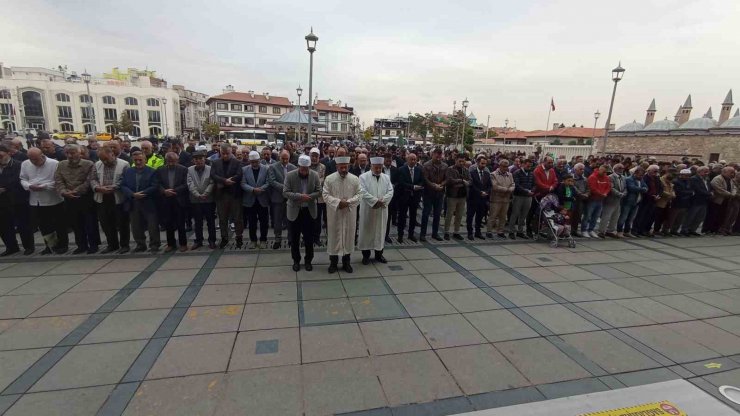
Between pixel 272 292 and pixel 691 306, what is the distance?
19.1ft

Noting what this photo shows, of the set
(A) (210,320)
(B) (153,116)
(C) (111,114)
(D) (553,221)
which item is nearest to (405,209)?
(D) (553,221)

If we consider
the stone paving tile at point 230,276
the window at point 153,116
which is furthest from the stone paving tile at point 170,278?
the window at point 153,116

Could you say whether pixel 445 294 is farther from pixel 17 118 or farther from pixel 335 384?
pixel 17 118

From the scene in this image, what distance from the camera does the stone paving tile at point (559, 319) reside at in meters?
3.91

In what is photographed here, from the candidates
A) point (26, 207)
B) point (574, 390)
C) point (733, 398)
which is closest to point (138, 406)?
point (574, 390)

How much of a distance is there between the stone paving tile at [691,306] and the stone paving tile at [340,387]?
4.45 metres

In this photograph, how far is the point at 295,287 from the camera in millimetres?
4777

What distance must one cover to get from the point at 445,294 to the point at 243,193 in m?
4.28

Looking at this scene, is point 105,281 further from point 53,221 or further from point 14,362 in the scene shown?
point 53,221

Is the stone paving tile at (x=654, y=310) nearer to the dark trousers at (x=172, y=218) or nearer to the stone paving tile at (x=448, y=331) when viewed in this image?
the stone paving tile at (x=448, y=331)

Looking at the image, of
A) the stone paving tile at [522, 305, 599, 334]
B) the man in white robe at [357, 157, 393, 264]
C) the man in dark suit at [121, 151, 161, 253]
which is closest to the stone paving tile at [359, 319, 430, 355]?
the stone paving tile at [522, 305, 599, 334]

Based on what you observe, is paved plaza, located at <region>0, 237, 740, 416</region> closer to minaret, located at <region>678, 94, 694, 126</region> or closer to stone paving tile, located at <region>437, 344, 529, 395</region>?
stone paving tile, located at <region>437, 344, 529, 395</region>

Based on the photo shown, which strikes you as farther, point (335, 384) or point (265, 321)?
point (265, 321)

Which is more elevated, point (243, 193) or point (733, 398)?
point (243, 193)
